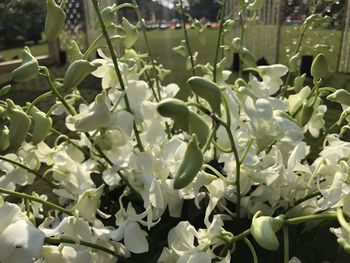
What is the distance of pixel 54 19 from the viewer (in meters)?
0.37

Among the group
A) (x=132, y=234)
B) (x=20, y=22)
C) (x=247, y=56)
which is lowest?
(x=20, y=22)

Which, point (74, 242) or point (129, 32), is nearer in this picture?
point (74, 242)

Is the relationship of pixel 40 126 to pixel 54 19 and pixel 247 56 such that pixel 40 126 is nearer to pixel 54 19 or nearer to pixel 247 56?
pixel 54 19

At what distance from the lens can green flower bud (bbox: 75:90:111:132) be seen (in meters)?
0.34

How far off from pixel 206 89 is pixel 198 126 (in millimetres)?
29

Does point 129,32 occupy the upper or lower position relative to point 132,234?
upper

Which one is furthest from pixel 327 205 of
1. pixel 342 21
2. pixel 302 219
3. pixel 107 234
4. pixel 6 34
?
pixel 6 34

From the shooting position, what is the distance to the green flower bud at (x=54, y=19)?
37cm

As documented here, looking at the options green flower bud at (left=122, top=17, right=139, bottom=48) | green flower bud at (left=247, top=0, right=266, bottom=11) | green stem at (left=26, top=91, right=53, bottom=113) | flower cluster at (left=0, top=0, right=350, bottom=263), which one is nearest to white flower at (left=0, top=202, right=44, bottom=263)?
flower cluster at (left=0, top=0, right=350, bottom=263)

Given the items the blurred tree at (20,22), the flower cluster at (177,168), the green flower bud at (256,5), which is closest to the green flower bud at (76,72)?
the flower cluster at (177,168)

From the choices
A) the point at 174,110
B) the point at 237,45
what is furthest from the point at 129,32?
the point at 174,110

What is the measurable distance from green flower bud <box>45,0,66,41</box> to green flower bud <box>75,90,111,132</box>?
0.07 m

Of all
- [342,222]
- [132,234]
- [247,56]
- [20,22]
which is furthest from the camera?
[20,22]

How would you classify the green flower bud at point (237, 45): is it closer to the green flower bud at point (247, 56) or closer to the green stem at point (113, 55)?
the green flower bud at point (247, 56)
